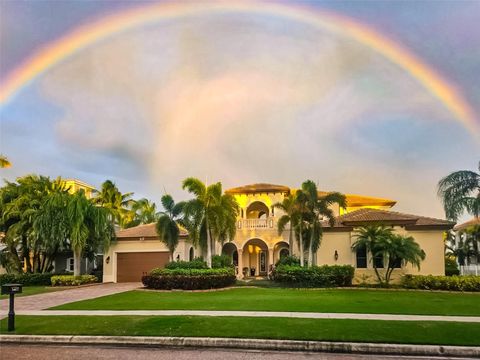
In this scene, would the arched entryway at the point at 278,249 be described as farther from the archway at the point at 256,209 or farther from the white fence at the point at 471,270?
the white fence at the point at 471,270

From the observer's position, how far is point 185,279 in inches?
942

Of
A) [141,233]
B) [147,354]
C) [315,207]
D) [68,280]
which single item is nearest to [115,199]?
[141,233]

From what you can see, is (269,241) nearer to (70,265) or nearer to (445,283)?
(445,283)

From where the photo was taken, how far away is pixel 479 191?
78.1ft

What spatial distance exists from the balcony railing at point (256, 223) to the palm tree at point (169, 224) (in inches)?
312

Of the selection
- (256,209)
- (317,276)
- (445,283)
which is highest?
(256,209)

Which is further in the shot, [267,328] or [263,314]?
[263,314]

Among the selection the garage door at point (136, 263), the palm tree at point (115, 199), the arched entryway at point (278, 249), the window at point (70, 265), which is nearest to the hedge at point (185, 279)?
the garage door at point (136, 263)

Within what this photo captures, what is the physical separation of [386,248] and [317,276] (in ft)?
13.6

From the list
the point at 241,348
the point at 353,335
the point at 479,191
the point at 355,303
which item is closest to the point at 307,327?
the point at 353,335

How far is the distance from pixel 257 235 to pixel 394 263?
13.6 metres

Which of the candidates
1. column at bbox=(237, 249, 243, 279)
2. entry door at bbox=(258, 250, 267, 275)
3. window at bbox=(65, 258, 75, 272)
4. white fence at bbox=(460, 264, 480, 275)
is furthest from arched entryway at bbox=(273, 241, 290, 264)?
window at bbox=(65, 258, 75, 272)

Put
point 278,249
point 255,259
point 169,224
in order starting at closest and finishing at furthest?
point 169,224 → point 278,249 → point 255,259

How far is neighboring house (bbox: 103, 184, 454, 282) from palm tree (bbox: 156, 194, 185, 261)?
2605 mm
